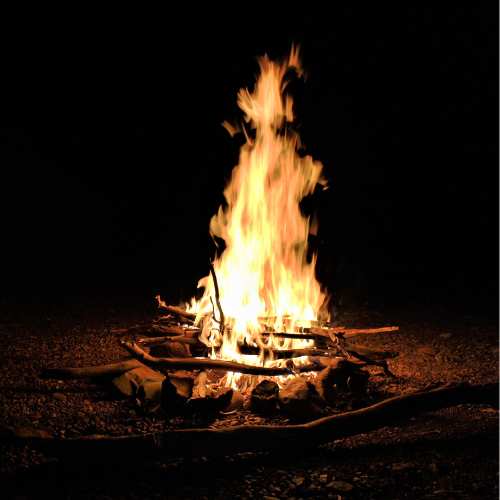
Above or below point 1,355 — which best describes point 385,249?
A: above

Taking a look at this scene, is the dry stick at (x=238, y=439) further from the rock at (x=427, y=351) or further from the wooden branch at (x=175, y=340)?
the rock at (x=427, y=351)

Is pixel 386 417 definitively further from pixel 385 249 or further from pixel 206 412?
pixel 385 249

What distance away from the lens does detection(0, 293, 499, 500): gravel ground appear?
232 cm

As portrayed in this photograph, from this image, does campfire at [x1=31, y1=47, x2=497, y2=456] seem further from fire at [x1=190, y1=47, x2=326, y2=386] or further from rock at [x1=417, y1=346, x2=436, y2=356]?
rock at [x1=417, y1=346, x2=436, y2=356]

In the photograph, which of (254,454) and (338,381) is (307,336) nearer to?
(338,381)

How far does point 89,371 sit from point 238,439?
1.59 metres

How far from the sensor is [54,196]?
13664 mm

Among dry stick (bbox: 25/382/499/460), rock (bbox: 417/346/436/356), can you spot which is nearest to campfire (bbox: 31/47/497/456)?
dry stick (bbox: 25/382/499/460)

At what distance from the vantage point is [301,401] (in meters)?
3.17

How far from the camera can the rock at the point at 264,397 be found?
3264 mm

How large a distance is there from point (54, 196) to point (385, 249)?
979 centimetres

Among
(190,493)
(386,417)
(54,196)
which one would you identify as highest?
(54,196)

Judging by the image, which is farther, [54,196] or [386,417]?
[54,196]

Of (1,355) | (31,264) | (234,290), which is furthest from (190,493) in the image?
(31,264)
